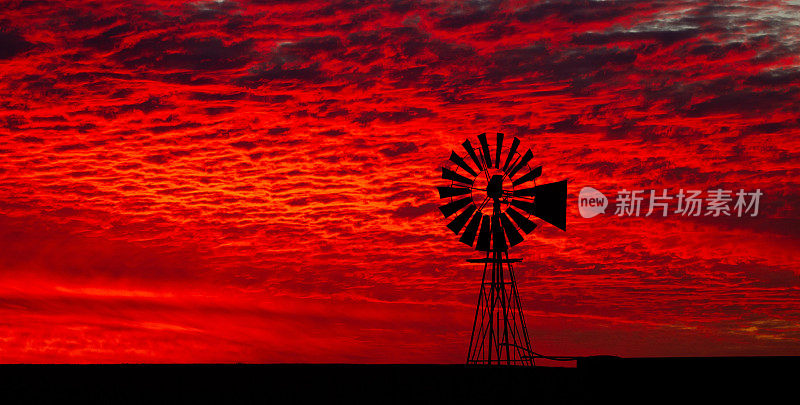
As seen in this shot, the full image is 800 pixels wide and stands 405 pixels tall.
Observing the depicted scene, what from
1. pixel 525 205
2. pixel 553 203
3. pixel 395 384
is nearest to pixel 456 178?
pixel 525 205

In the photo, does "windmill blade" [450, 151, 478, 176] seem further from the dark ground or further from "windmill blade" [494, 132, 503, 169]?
the dark ground

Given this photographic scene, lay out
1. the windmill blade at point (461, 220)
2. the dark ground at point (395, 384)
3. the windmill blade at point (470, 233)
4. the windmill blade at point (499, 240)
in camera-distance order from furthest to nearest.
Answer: the windmill blade at point (461, 220) → the windmill blade at point (470, 233) → the windmill blade at point (499, 240) → the dark ground at point (395, 384)

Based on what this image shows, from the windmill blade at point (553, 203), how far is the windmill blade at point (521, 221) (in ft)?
0.84

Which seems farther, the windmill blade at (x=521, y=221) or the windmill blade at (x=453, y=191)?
the windmill blade at (x=453, y=191)

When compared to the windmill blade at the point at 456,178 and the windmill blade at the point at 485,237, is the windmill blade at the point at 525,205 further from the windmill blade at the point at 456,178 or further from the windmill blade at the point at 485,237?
the windmill blade at the point at 456,178

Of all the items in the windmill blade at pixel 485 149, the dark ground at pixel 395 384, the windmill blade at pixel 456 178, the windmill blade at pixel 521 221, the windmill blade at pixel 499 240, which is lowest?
the dark ground at pixel 395 384

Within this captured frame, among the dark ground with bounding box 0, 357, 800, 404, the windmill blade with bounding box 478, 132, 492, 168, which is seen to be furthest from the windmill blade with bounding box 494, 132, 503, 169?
the dark ground with bounding box 0, 357, 800, 404

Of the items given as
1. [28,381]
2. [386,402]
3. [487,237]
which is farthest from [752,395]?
[28,381]

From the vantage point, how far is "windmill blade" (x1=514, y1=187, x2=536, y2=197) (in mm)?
20734

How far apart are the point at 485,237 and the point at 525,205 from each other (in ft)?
3.82

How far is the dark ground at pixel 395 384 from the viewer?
1280cm

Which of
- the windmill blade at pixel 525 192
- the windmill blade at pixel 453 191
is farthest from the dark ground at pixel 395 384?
the windmill blade at pixel 453 191

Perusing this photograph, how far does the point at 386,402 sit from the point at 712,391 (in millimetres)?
4762

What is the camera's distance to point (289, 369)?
47.0 ft
